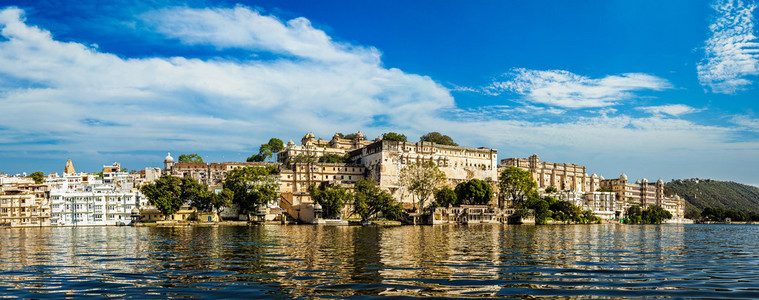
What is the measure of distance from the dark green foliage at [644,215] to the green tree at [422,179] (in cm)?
5530

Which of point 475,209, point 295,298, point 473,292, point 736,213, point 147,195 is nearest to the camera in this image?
point 295,298

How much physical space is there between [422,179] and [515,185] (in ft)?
73.8

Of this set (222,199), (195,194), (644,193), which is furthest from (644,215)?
(195,194)

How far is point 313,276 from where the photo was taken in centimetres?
2231

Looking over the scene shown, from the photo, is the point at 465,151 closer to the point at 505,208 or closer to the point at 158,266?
the point at 505,208

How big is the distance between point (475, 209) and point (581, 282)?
286 feet

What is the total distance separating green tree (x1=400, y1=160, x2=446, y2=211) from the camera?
109 meters

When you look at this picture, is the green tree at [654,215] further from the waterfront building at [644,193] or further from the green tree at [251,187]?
the green tree at [251,187]

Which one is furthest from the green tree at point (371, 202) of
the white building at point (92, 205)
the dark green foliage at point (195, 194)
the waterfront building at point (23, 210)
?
the waterfront building at point (23, 210)

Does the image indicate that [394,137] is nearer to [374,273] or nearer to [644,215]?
[644,215]

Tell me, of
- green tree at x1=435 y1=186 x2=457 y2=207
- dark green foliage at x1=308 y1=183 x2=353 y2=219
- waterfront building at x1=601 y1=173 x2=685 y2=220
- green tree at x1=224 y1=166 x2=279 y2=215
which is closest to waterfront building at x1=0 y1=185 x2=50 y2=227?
green tree at x1=224 y1=166 x2=279 y2=215

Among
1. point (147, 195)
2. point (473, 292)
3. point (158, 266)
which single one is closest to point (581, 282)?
point (473, 292)

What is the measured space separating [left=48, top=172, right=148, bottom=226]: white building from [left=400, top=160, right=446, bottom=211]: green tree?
1966 inches

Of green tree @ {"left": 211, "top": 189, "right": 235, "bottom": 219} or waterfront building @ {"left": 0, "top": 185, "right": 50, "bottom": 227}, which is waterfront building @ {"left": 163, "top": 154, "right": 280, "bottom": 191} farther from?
waterfront building @ {"left": 0, "top": 185, "right": 50, "bottom": 227}
